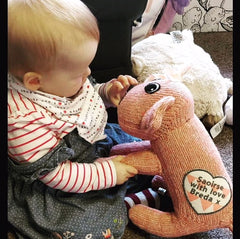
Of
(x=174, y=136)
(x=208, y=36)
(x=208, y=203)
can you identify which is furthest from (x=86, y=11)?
(x=208, y=36)

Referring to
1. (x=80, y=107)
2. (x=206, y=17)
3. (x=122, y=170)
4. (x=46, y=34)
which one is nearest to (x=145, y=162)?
(x=122, y=170)

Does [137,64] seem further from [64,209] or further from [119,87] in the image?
[64,209]

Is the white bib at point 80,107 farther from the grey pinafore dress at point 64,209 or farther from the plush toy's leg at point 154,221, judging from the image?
the plush toy's leg at point 154,221

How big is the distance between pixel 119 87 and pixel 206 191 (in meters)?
0.28

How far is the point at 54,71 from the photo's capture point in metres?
0.65

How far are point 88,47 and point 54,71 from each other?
7 centimetres

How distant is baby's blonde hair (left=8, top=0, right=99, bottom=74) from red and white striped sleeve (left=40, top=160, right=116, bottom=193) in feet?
0.62

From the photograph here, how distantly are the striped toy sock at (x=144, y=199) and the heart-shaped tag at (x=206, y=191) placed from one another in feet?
0.48

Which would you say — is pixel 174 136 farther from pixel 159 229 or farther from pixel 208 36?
pixel 208 36

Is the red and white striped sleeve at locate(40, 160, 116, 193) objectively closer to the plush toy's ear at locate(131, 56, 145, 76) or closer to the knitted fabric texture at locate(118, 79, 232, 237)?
the knitted fabric texture at locate(118, 79, 232, 237)

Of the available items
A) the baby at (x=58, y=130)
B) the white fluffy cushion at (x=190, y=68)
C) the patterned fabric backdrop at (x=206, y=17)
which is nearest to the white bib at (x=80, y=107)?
the baby at (x=58, y=130)

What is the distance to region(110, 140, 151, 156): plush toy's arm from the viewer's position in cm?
79
